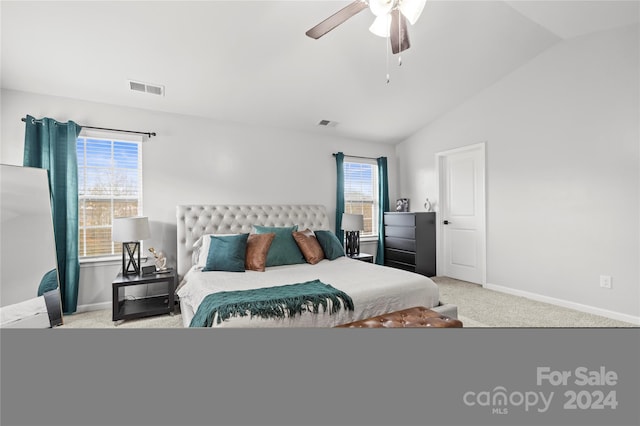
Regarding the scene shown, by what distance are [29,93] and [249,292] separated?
3.05 m

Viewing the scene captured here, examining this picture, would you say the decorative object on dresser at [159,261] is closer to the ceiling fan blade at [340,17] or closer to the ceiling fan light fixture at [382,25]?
the ceiling fan blade at [340,17]

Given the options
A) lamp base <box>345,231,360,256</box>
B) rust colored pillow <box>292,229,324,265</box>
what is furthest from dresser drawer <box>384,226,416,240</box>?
rust colored pillow <box>292,229,324,265</box>

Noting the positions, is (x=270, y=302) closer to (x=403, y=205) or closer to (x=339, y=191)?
(x=339, y=191)

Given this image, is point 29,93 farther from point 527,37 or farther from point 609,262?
point 609,262

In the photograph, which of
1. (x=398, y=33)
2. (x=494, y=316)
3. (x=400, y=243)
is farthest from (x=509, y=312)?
(x=398, y=33)

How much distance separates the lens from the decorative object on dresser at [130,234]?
3.02m

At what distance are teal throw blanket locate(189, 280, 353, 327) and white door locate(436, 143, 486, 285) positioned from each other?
3.06m

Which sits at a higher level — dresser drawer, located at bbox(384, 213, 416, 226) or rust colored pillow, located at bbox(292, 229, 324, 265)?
dresser drawer, located at bbox(384, 213, 416, 226)

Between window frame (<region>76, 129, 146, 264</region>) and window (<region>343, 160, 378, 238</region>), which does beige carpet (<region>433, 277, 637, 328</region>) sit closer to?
window (<region>343, 160, 378, 238</region>)

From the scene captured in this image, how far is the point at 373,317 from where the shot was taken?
2156 mm

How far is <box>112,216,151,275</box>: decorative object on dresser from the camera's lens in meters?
3.02

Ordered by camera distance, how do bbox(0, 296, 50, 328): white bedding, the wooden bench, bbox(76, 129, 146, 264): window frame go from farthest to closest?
bbox(76, 129, 146, 264): window frame < the wooden bench < bbox(0, 296, 50, 328): white bedding

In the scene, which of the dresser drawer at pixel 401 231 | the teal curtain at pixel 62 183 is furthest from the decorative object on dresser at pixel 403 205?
the teal curtain at pixel 62 183

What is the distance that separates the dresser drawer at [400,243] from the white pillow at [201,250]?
2.80 metres
